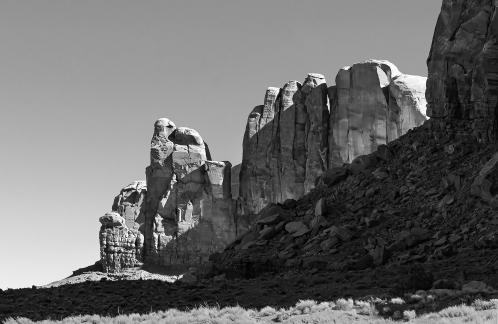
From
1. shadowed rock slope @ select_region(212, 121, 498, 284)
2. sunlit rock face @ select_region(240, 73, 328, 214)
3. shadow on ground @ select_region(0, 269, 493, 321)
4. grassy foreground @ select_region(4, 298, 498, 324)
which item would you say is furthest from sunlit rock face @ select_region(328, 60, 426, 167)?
grassy foreground @ select_region(4, 298, 498, 324)

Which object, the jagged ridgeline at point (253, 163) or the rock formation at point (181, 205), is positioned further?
the rock formation at point (181, 205)

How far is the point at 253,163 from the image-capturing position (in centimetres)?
11438

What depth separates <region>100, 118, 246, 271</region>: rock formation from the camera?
113 metres

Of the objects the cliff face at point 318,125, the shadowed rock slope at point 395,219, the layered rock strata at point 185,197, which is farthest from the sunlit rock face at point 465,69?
the layered rock strata at point 185,197

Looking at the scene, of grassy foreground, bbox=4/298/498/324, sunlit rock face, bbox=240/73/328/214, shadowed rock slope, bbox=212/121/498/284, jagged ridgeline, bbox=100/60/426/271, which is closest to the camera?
grassy foreground, bbox=4/298/498/324

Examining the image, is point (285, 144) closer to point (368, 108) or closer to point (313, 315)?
point (368, 108)

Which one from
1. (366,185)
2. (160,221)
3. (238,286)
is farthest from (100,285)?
(160,221)

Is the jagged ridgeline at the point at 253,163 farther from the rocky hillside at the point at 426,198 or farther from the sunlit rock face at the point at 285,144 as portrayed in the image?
the rocky hillside at the point at 426,198

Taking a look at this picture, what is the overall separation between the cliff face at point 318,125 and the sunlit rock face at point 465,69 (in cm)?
3430

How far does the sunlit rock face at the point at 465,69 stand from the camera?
175ft

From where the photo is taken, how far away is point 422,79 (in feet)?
316

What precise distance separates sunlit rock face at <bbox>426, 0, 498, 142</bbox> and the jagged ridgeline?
3555 centimetres

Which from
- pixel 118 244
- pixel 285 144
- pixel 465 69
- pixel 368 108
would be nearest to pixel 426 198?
pixel 465 69

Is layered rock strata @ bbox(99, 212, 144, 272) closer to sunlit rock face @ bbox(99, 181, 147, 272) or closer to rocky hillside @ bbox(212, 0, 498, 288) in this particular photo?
sunlit rock face @ bbox(99, 181, 147, 272)
